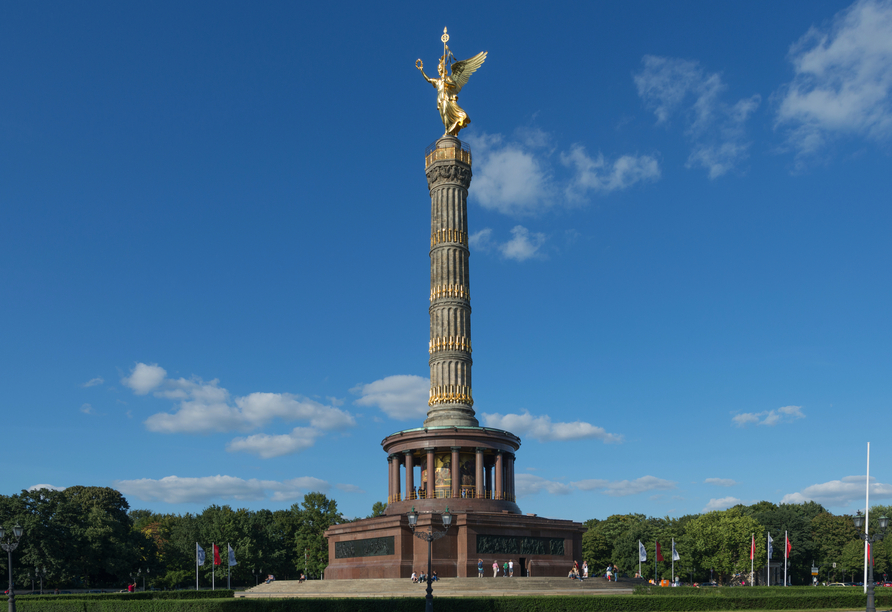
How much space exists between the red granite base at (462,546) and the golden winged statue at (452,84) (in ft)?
84.8

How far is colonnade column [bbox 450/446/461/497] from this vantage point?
142ft

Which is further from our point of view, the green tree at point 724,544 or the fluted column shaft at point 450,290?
the green tree at point 724,544

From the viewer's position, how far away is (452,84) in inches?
2099

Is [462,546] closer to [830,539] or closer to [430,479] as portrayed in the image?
[430,479]

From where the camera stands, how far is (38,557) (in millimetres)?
51781

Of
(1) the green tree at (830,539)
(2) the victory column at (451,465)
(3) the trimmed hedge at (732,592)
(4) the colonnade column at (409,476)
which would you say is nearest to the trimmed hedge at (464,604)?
(3) the trimmed hedge at (732,592)

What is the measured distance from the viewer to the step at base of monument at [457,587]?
34.5 metres

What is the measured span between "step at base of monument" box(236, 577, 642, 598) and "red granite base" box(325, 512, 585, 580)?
1502 mm

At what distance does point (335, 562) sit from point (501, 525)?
1094cm

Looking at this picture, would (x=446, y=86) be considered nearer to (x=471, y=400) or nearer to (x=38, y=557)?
(x=471, y=400)

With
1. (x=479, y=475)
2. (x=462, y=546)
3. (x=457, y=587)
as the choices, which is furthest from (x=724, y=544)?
(x=457, y=587)

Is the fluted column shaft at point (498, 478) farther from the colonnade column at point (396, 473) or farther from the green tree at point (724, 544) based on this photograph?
the green tree at point (724, 544)

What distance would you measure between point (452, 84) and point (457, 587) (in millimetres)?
32936

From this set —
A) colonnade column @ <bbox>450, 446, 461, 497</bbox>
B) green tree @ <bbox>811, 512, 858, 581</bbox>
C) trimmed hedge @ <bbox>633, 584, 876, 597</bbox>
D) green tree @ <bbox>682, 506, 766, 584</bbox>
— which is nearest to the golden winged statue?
→ colonnade column @ <bbox>450, 446, 461, 497</bbox>
